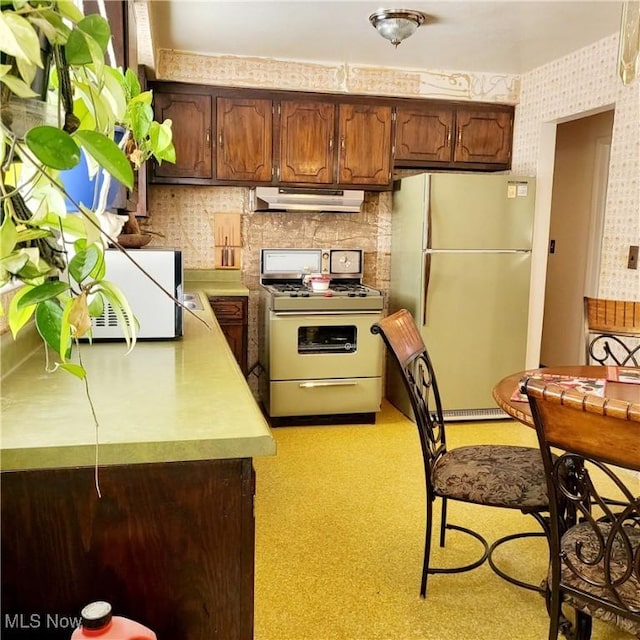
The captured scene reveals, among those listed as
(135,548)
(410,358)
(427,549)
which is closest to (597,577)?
(427,549)

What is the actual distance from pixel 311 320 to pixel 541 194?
180 cm

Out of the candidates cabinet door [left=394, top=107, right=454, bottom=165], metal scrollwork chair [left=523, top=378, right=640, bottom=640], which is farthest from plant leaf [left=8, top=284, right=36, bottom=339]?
cabinet door [left=394, top=107, right=454, bottom=165]

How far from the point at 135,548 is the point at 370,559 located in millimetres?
1512

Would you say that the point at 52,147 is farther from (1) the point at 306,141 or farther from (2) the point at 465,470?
(1) the point at 306,141

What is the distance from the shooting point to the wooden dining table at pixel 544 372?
1742mm

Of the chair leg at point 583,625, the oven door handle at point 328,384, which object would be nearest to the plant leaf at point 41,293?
the chair leg at point 583,625

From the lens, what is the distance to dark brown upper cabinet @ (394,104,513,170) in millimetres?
4086

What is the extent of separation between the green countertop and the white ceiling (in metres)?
2.28

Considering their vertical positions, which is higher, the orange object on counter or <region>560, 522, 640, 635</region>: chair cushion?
the orange object on counter

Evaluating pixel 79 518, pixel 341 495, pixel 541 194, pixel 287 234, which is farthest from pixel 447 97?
pixel 79 518

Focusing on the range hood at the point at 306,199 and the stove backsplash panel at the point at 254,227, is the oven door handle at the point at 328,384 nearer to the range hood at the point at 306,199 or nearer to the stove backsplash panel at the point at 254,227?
the stove backsplash panel at the point at 254,227

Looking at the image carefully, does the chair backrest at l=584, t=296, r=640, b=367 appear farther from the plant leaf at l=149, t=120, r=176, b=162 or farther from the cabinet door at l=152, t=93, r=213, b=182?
the cabinet door at l=152, t=93, r=213, b=182

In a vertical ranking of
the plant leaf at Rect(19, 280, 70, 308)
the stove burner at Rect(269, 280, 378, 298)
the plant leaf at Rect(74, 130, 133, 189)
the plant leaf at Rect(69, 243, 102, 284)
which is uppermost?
the plant leaf at Rect(74, 130, 133, 189)

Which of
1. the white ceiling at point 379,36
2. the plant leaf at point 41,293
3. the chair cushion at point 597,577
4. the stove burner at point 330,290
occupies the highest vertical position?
the white ceiling at point 379,36
